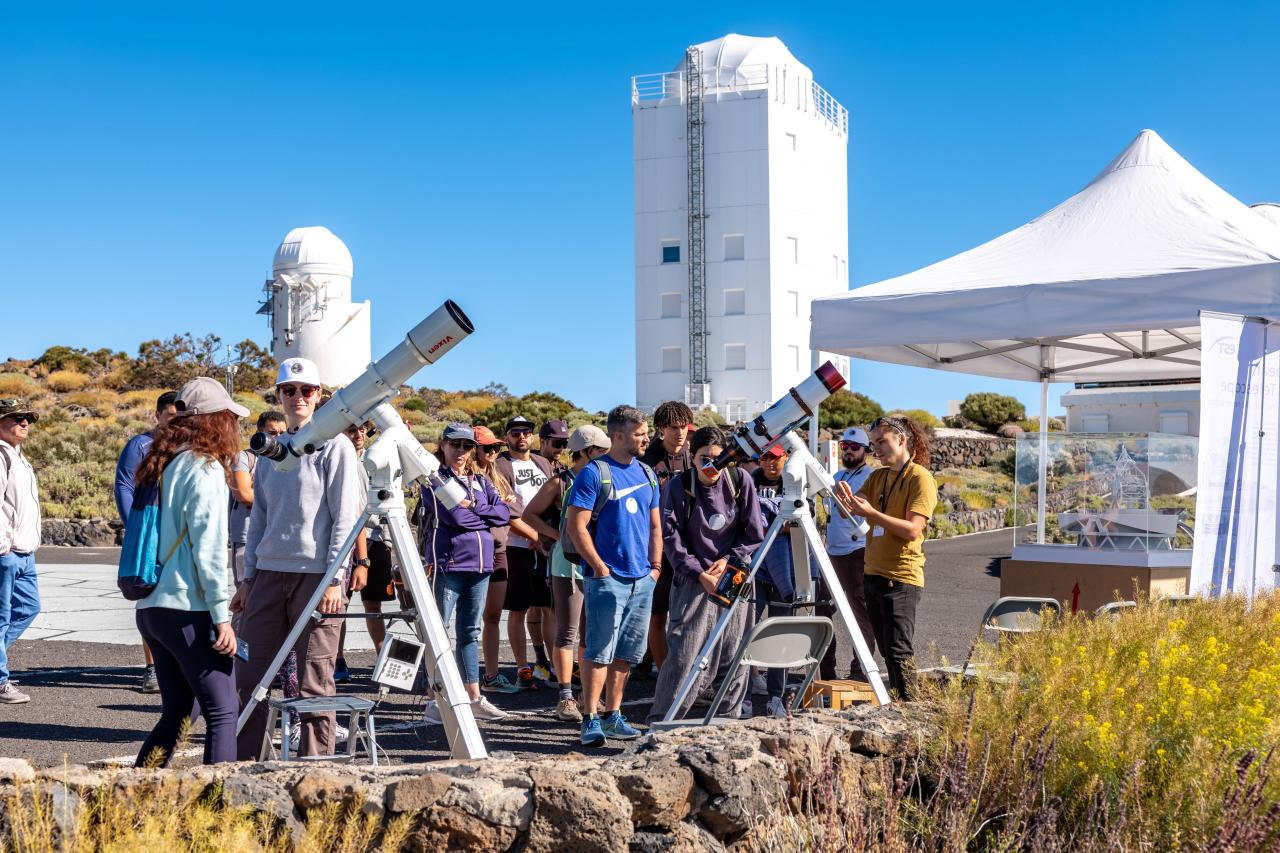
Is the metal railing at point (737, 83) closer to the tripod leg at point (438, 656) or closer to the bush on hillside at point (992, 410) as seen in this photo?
the bush on hillside at point (992, 410)

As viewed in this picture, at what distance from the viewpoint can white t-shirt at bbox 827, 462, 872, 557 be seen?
826 centimetres

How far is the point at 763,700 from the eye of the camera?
27.5 ft

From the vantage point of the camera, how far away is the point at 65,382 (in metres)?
47.0

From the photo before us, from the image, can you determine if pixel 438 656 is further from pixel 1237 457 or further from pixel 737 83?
pixel 737 83

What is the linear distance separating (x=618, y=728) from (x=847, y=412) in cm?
4203

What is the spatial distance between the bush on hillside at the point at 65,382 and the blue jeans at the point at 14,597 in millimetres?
42159

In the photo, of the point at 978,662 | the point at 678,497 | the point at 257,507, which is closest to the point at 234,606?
the point at 257,507

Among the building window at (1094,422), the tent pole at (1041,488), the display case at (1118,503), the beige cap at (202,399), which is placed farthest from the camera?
the building window at (1094,422)

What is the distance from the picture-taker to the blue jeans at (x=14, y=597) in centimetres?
781

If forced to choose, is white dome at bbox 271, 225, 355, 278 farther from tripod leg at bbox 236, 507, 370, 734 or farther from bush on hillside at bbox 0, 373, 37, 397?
tripod leg at bbox 236, 507, 370, 734

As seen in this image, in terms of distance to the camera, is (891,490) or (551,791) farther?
(891,490)

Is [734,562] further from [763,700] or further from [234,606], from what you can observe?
[234,606]

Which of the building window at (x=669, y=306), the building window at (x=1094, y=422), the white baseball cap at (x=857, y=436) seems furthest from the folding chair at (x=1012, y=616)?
the building window at (x=669, y=306)

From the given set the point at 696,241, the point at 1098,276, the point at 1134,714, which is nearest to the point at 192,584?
the point at 1134,714
